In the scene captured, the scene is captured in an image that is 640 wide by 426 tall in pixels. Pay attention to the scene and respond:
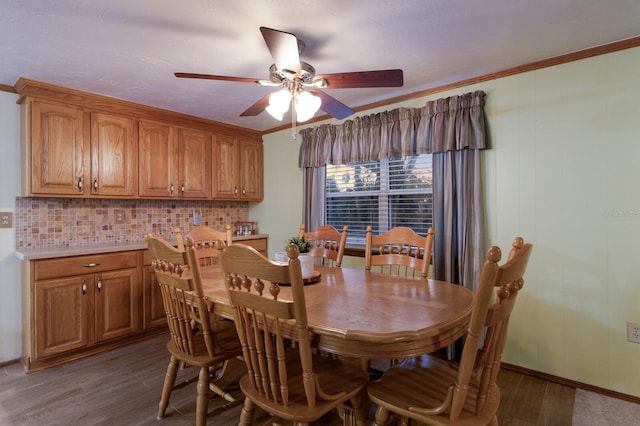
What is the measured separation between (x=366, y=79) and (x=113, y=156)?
254cm

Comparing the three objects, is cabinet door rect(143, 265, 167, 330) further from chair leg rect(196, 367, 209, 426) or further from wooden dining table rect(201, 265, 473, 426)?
chair leg rect(196, 367, 209, 426)

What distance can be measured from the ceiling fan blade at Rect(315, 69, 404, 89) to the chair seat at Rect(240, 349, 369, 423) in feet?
4.82

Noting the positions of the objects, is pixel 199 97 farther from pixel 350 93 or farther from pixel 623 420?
pixel 623 420

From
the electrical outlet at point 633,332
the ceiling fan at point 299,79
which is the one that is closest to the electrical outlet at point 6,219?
the ceiling fan at point 299,79

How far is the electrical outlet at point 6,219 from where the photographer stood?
2729 millimetres

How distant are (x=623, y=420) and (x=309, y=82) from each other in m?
2.67

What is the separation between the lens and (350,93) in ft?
9.98

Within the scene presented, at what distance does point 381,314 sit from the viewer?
1.34 meters

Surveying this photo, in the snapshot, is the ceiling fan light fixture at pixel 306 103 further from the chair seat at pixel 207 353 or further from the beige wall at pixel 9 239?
the beige wall at pixel 9 239

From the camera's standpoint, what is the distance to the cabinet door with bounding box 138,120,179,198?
3295 mm

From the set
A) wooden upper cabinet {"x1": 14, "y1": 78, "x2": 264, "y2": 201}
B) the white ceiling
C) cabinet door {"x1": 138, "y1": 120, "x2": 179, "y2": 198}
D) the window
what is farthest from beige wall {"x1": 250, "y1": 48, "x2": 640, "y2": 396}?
cabinet door {"x1": 138, "y1": 120, "x2": 179, "y2": 198}

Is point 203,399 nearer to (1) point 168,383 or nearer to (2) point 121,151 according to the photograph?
(1) point 168,383

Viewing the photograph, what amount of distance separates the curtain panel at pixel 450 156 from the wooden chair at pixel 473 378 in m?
1.30

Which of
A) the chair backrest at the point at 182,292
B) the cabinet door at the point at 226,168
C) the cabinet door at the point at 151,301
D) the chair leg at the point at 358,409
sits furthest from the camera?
the cabinet door at the point at 226,168
